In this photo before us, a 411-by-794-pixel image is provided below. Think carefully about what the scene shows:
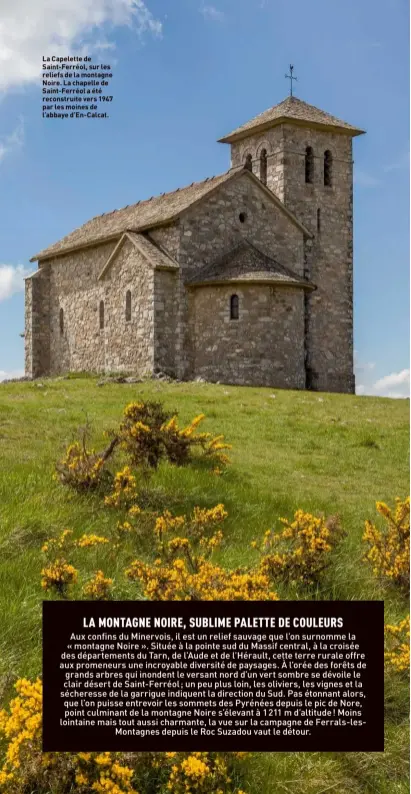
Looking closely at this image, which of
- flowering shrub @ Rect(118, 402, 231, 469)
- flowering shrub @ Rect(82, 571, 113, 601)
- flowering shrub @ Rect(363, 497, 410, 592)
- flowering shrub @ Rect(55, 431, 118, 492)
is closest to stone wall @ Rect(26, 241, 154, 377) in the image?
flowering shrub @ Rect(118, 402, 231, 469)

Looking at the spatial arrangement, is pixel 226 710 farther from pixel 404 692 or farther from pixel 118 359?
pixel 118 359

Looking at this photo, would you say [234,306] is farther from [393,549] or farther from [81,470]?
[393,549]

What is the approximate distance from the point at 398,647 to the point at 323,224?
2922 cm

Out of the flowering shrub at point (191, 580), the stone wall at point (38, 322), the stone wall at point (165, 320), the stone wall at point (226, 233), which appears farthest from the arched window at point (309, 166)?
the flowering shrub at point (191, 580)

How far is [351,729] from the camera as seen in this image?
3.82 metres

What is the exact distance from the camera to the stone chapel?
88.2ft

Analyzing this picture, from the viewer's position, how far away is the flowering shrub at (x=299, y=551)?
19.8 feet

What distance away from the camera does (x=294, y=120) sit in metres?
31.2

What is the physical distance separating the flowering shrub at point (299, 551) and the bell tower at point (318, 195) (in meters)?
24.7

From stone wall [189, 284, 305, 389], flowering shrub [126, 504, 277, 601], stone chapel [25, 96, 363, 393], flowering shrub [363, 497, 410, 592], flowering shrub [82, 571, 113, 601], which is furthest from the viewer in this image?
stone chapel [25, 96, 363, 393]

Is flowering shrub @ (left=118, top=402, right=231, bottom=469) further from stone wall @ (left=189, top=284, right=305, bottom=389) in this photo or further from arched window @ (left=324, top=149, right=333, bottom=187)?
arched window @ (left=324, top=149, right=333, bottom=187)

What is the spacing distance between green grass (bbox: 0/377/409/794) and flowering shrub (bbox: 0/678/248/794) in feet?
1.18

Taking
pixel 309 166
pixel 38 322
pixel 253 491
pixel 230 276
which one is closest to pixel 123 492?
pixel 253 491

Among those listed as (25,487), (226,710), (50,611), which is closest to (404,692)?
(226,710)
